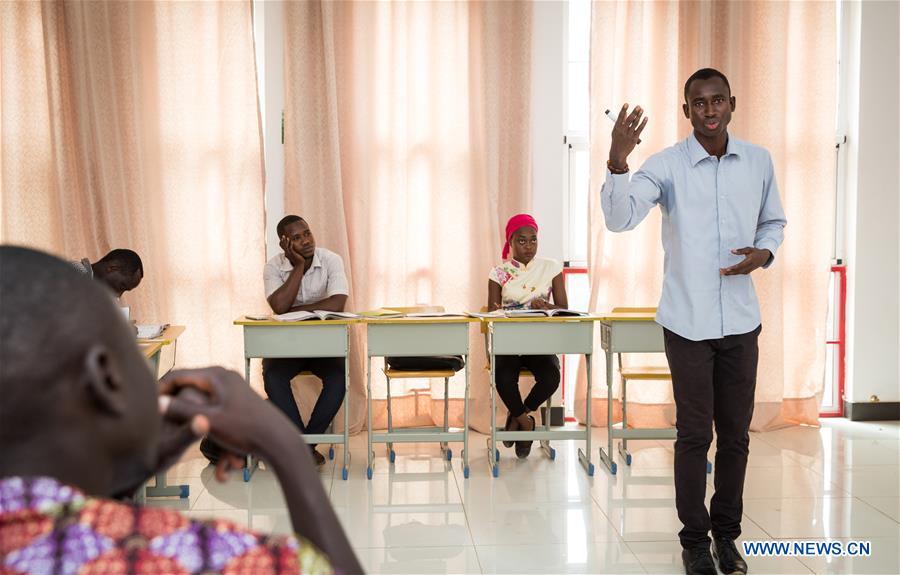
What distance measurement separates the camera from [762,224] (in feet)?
9.35

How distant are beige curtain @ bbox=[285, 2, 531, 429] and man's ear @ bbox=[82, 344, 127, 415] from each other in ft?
14.7

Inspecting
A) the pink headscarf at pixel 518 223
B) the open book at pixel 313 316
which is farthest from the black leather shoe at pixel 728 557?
the pink headscarf at pixel 518 223

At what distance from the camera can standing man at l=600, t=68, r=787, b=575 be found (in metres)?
2.71

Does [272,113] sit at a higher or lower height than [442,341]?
higher

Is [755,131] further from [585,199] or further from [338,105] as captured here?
[338,105]

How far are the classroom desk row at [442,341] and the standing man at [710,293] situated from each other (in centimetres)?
140

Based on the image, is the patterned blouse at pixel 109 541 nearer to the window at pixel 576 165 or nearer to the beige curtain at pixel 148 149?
the beige curtain at pixel 148 149

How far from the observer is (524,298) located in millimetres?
4719

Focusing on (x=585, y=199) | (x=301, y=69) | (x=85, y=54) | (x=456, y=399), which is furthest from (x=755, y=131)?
(x=85, y=54)

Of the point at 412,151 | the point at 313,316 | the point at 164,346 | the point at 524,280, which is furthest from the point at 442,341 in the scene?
the point at 412,151

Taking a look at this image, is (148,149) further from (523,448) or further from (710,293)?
(710,293)

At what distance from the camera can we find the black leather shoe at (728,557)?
2729 mm

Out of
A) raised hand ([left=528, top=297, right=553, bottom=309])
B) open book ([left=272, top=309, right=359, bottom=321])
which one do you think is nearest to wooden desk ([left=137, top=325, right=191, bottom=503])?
open book ([left=272, top=309, right=359, bottom=321])

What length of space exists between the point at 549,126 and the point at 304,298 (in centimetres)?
189
